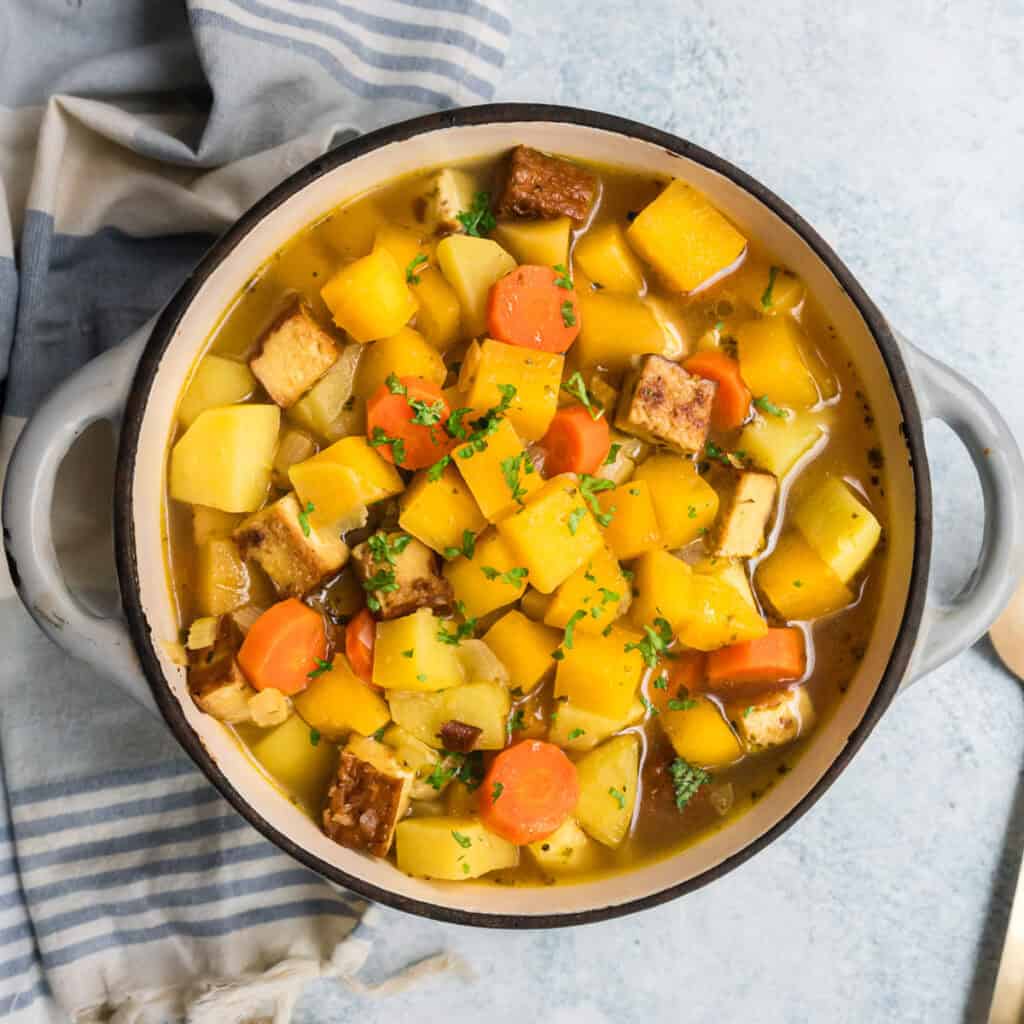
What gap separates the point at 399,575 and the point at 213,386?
60 cm

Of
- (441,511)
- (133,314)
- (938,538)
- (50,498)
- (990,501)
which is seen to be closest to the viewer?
(50,498)

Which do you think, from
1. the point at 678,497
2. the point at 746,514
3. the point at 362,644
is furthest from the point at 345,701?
the point at 746,514

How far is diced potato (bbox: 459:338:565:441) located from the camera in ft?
7.80

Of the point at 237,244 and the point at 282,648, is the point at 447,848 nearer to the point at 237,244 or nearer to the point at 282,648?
the point at 282,648

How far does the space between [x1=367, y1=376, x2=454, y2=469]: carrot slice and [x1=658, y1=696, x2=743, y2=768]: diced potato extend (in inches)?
31.6

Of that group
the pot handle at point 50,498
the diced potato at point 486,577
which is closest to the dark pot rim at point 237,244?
the pot handle at point 50,498

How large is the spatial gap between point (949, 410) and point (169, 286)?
184cm

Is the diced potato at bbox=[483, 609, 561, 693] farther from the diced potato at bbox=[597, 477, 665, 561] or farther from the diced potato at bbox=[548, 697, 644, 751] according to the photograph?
the diced potato at bbox=[597, 477, 665, 561]

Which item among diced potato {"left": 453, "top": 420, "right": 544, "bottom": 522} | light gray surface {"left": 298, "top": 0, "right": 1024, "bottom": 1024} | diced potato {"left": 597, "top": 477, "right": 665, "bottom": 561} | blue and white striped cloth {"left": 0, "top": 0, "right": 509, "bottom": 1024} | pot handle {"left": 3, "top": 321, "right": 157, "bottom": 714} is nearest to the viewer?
pot handle {"left": 3, "top": 321, "right": 157, "bottom": 714}

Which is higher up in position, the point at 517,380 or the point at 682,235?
the point at 682,235

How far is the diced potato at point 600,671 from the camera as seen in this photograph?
249 centimetres

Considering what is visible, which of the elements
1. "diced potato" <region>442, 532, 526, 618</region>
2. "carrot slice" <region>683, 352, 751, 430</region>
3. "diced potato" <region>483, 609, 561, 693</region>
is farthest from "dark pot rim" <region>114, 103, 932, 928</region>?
"diced potato" <region>442, 532, 526, 618</region>

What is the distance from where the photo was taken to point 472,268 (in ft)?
8.06

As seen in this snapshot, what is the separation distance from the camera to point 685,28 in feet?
9.67
